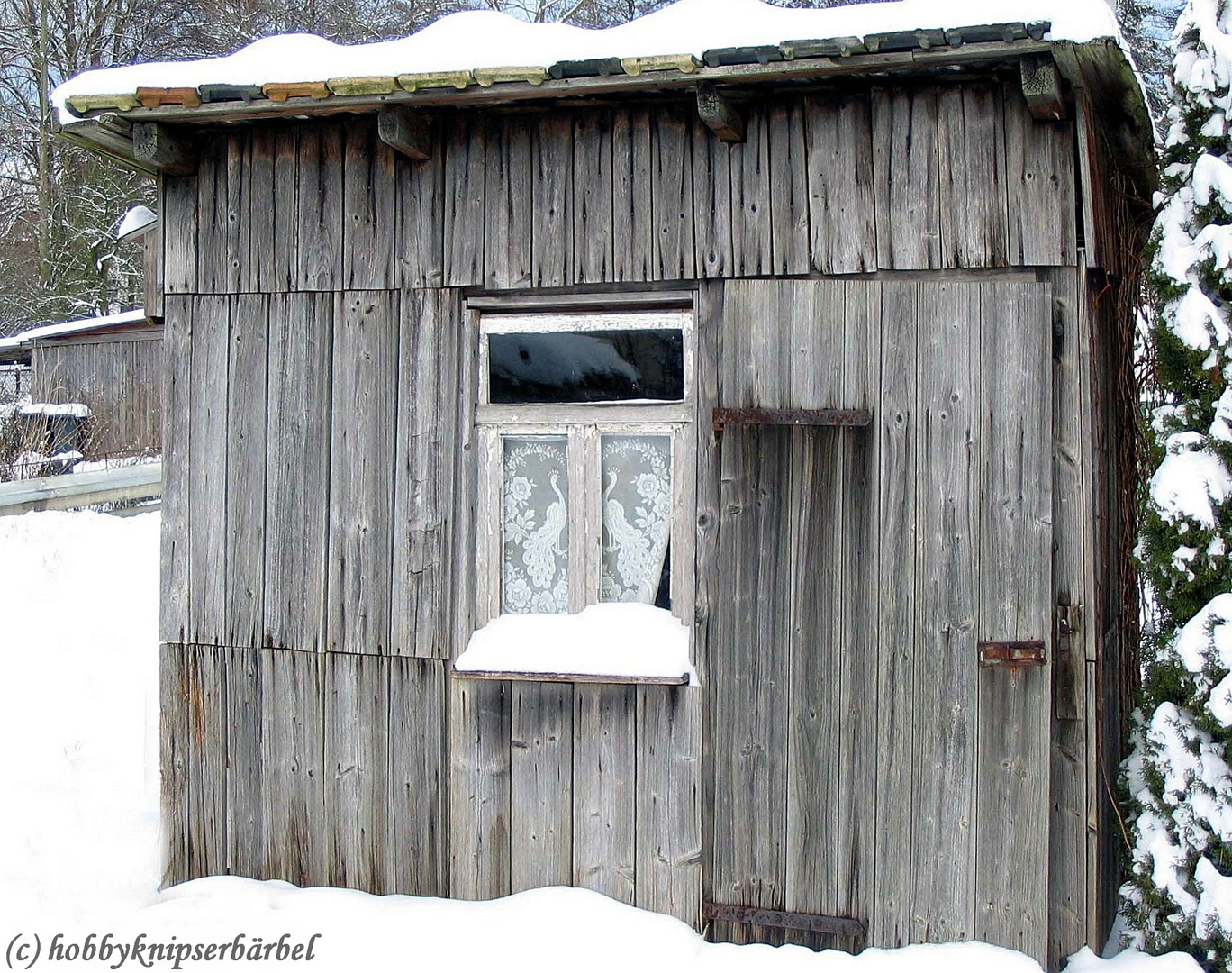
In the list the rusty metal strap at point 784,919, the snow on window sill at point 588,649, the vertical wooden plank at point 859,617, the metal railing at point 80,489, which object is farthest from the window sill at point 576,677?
the metal railing at point 80,489

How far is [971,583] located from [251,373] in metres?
3.20

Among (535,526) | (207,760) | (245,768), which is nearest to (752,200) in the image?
(535,526)

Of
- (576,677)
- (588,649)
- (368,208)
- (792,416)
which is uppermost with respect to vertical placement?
(368,208)

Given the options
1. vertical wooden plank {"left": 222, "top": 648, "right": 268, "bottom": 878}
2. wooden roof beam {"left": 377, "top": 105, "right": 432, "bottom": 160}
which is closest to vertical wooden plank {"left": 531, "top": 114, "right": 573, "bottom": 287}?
wooden roof beam {"left": 377, "top": 105, "right": 432, "bottom": 160}

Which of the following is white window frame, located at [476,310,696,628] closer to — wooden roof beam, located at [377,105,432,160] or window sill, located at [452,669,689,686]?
window sill, located at [452,669,689,686]

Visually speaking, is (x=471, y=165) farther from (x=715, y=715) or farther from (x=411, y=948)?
(x=411, y=948)

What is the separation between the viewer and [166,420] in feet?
16.2

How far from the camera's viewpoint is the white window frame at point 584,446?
4316 millimetres

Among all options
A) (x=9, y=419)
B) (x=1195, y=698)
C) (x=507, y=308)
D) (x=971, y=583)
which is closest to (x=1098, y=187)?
(x=971, y=583)

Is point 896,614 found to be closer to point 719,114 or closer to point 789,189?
point 789,189

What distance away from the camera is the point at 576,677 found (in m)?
4.25

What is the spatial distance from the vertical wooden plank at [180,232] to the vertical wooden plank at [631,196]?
6.47ft

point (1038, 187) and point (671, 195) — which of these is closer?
point (1038, 187)

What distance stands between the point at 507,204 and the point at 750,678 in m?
2.19
